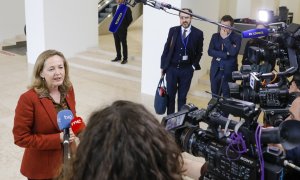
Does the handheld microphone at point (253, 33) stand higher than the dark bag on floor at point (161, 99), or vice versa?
the handheld microphone at point (253, 33)

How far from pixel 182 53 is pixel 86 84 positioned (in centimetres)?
290

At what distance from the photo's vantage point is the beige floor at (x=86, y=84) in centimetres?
443

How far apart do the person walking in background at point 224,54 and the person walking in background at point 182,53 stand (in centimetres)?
27

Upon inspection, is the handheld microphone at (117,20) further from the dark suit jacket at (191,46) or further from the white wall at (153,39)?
the white wall at (153,39)

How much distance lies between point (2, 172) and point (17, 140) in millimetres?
1811

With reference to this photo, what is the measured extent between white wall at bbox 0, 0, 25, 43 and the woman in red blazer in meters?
9.78

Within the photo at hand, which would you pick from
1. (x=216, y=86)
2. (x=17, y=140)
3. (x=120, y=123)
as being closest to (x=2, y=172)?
(x=17, y=140)

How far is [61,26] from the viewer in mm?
8703

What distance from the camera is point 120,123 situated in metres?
0.97

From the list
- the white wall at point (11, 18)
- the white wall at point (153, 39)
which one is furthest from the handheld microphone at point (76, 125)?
the white wall at point (11, 18)

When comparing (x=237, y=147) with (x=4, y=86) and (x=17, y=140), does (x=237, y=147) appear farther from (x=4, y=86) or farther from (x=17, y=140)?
(x=4, y=86)

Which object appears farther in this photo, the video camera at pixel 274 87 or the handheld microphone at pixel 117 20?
the video camera at pixel 274 87

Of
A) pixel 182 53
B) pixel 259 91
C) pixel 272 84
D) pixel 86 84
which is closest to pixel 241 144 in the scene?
pixel 259 91

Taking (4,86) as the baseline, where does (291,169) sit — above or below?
above
